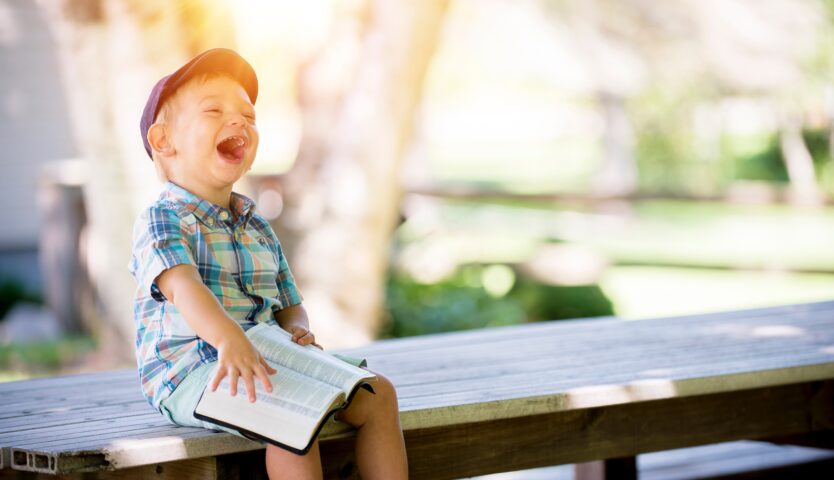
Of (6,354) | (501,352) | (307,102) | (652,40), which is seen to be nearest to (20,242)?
(6,354)

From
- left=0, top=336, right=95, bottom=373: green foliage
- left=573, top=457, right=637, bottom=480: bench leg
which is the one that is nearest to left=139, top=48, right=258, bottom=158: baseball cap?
left=573, top=457, right=637, bottom=480: bench leg

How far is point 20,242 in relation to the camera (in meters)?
11.0

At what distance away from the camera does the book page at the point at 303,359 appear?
2.31 m

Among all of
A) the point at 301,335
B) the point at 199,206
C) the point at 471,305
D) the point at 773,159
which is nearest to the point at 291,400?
the point at 301,335

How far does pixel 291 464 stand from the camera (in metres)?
2.31

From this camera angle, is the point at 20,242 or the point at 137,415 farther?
the point at 20,242

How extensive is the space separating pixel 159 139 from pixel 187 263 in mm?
335

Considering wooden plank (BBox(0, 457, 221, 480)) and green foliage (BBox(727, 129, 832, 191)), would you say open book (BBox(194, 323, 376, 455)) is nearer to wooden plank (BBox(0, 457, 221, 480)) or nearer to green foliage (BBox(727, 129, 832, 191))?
wooden plank (BBox(0, 457, 221, 480))

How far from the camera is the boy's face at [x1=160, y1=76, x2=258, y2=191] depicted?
2.51 meters

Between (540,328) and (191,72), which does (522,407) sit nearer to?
(191,72)

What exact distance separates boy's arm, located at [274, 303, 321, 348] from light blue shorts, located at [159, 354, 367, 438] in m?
0.24

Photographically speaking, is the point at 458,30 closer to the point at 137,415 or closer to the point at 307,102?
the point at 307,102

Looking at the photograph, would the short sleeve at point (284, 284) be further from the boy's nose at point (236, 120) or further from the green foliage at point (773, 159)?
the green foliage at point (773, 159)

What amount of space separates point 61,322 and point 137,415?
21.9 ft
